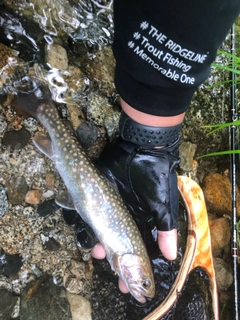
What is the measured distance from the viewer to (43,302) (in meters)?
2.35

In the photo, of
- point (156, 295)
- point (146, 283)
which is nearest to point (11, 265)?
point (146, 283)

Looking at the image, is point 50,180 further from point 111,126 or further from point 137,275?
point 137,275

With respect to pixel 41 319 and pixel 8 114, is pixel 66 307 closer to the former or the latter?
pixel 41 319

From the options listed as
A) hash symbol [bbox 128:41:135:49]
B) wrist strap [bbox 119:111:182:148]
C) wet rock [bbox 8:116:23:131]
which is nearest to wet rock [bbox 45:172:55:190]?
wet rock [bbox 8:116:23:131]

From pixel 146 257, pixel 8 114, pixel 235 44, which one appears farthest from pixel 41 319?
pixel 235 44

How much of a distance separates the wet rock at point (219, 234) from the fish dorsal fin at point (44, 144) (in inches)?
59.0

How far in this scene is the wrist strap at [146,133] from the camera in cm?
203

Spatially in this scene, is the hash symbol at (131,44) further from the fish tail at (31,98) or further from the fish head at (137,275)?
the fish head at (137,275)

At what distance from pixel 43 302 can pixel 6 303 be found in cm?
24

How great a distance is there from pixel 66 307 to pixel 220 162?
1739 mm

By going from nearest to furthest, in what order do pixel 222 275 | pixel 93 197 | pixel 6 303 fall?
pixel 93 197, pixel 6 303, pixel 222 275

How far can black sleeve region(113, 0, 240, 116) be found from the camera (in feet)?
4.42

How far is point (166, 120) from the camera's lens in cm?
197

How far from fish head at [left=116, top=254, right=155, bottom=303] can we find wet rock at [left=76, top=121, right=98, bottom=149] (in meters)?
0.83
